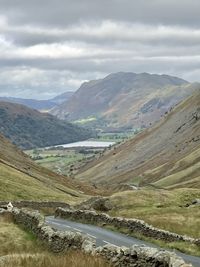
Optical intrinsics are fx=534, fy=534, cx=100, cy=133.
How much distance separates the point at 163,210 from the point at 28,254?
40.1m

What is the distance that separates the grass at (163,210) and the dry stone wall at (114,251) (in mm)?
17378

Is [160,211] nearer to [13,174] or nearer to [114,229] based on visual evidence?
[114,229]

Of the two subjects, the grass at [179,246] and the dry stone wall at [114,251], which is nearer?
the dry stone wall at [114,251]

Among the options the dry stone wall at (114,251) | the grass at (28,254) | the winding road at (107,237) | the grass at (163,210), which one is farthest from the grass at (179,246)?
the grass at (28,254)

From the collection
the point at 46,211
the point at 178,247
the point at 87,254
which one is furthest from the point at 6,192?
the point at 87,254

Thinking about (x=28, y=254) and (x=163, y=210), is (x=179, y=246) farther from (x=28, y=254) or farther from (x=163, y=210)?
(x=163, y=210)

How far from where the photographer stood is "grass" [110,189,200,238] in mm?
49728

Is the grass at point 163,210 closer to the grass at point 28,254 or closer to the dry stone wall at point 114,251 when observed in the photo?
the grass at point 28,254

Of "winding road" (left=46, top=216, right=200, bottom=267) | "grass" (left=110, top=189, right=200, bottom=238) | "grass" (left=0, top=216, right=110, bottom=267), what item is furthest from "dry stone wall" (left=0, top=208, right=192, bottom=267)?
"grass" (left=110, top=189, right=200, bottom=238)

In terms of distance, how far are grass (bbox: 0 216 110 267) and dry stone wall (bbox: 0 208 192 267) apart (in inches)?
20.7

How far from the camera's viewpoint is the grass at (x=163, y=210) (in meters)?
49.7

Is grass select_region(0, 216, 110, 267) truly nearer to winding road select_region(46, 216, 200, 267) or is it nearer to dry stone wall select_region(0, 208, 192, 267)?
dry stone wall select_region(0, 208, 192, 267)

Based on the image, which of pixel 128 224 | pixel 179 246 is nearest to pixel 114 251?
pixel 179 246

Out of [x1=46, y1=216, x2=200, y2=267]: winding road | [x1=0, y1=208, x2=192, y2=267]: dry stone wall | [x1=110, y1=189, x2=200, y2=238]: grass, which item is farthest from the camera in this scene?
[x1=110, y1=189, x2=200, y2=238]: grass
